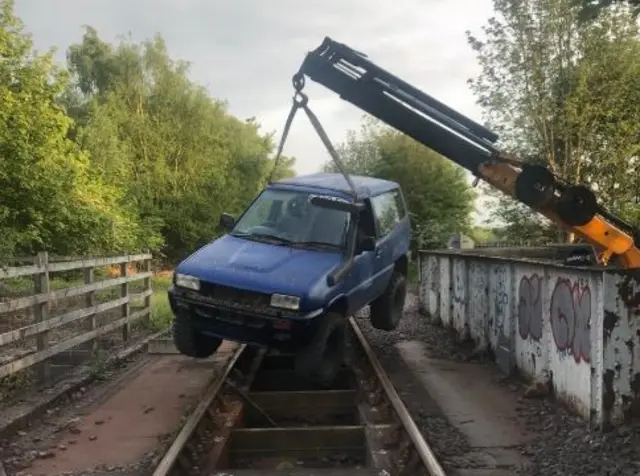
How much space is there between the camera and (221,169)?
127 ft

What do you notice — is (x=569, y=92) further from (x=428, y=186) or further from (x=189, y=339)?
(x=189, y=339)

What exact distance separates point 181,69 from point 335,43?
109 feet

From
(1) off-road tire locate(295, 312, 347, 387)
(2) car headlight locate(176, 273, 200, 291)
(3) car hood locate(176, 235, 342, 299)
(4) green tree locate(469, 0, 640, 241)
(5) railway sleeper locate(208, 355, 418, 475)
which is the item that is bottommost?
(5) railway sleeper locate(208, 355, 418, 475)

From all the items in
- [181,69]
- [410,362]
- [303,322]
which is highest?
[181,69]

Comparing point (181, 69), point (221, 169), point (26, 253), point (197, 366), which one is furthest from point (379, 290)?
point (181, 69)

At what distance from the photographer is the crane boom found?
8.18 meters

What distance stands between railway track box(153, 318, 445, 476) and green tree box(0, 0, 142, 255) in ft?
40.4

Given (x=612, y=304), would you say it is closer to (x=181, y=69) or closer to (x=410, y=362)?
(x=410, y=362)

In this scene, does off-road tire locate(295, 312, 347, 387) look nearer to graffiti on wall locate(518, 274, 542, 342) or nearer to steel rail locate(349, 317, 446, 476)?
steel rail locate(349, 317, 446, 476)

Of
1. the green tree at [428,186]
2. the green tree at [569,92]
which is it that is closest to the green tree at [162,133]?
the green tree at [428,186]

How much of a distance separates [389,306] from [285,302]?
3.94 m

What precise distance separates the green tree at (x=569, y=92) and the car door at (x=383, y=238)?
50.1ft

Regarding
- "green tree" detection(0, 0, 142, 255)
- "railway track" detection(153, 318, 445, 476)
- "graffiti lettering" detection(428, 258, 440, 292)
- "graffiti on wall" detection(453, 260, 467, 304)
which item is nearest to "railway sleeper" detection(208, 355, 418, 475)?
"railway track" detection(153, 318, 445, 476)

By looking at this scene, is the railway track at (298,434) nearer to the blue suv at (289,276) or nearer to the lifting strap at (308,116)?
the blue suv at (289,276)
